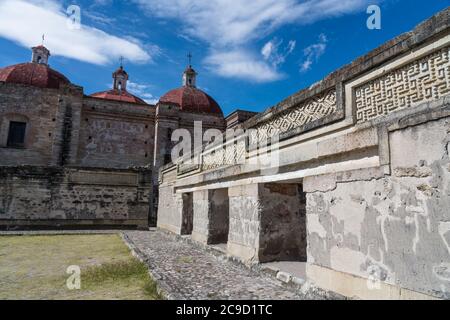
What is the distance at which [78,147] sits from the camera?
2019cm

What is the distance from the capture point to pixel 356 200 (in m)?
3.45

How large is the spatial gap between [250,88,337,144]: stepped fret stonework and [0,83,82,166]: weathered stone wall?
17138 millimetres

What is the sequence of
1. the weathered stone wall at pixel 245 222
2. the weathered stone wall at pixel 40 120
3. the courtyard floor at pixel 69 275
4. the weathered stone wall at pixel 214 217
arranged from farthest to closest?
the weathered stone wall at pixel 40 120 < the weathered stone wall at pixel 214 217 < the weathered stone wall at pixel 245 222 < the courtyard floor at pixel 69 275

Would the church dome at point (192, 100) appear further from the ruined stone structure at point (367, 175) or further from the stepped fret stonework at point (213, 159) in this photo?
the ruined stone structure at point (367, 175)

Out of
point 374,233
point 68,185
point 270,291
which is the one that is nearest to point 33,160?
point 68,185

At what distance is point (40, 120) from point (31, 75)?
14.8 feet

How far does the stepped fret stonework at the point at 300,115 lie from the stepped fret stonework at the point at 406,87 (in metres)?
0.47

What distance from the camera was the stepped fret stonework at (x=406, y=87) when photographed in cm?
278

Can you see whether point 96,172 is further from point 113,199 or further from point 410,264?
point 410,264

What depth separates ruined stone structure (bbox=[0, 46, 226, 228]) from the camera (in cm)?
1386

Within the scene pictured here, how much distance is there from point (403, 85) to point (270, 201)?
9.47 feet
